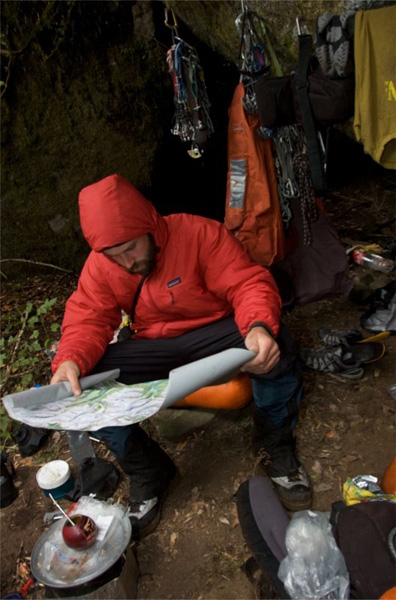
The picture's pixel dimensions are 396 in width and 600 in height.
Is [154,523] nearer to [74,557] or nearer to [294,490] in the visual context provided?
[74,557]

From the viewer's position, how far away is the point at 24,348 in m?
4.24

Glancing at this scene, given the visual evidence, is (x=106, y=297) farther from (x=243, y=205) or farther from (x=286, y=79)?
(x=286, y=79)

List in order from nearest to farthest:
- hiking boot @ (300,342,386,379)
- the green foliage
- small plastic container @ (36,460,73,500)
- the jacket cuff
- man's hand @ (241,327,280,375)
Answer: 1. man's hand @ (241,327,280,375)
2. the jacket cuff
3. small plastic container @ (36,460,73,500)
4. hiking boot @ (300,342,386,379)
5. the green foliage

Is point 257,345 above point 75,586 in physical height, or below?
above

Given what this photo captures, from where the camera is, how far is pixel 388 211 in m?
5.73

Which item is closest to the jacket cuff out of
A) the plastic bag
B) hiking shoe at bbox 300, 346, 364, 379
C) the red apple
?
the plastic bag

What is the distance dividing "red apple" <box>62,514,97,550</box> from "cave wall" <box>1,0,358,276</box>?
3670mm

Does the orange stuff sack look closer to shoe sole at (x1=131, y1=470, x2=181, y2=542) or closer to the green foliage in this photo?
the green foliage

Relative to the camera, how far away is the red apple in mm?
1984

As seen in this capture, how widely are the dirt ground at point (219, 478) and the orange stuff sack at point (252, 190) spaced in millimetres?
1056

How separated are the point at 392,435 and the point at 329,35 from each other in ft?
7.57

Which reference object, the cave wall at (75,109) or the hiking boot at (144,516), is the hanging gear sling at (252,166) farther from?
the hiking boot at (144,516)

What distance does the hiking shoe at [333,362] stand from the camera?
322 cm

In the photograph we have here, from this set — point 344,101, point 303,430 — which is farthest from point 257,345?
point 344,101
